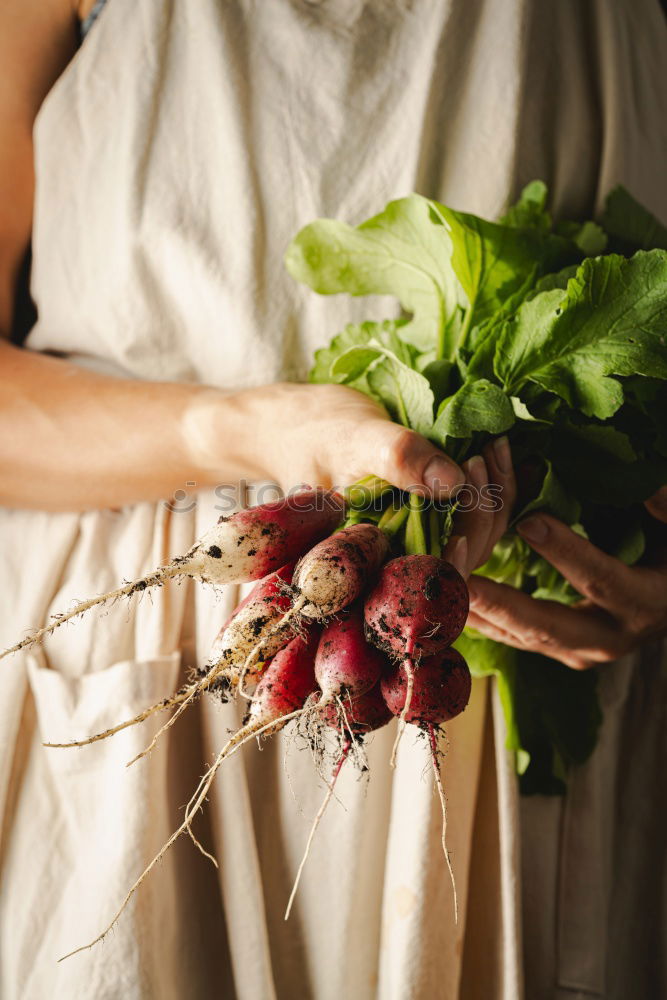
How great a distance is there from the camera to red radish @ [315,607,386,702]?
50cm

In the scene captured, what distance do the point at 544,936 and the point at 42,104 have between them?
1.11 meters

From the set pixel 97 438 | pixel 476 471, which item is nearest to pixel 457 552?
pixel 476 471

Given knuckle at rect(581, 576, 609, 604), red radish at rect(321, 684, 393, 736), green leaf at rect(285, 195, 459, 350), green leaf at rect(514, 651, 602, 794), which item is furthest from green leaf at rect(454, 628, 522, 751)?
green leaf at rect(285, 195, 459, 350)

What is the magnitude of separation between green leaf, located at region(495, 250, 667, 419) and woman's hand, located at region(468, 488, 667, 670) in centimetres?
13

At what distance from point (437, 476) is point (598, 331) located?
0.19 metres

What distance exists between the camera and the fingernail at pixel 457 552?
562 mm

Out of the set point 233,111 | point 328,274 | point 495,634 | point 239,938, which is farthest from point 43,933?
point 233,111

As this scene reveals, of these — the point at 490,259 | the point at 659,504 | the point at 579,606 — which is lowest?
the point at 579,606

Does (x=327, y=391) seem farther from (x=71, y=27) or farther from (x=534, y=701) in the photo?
(x=71, y=27)

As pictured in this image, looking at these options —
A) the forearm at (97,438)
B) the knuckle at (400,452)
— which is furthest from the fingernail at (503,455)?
the forearm at (97,438)

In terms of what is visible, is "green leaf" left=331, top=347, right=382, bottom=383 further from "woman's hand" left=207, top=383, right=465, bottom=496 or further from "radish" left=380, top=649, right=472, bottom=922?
"radish" left=380, top=649, right=472, bottom=922

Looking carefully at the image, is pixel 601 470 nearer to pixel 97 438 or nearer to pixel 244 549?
pixel 244 549

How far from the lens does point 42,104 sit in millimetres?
786

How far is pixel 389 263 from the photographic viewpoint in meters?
0.72
